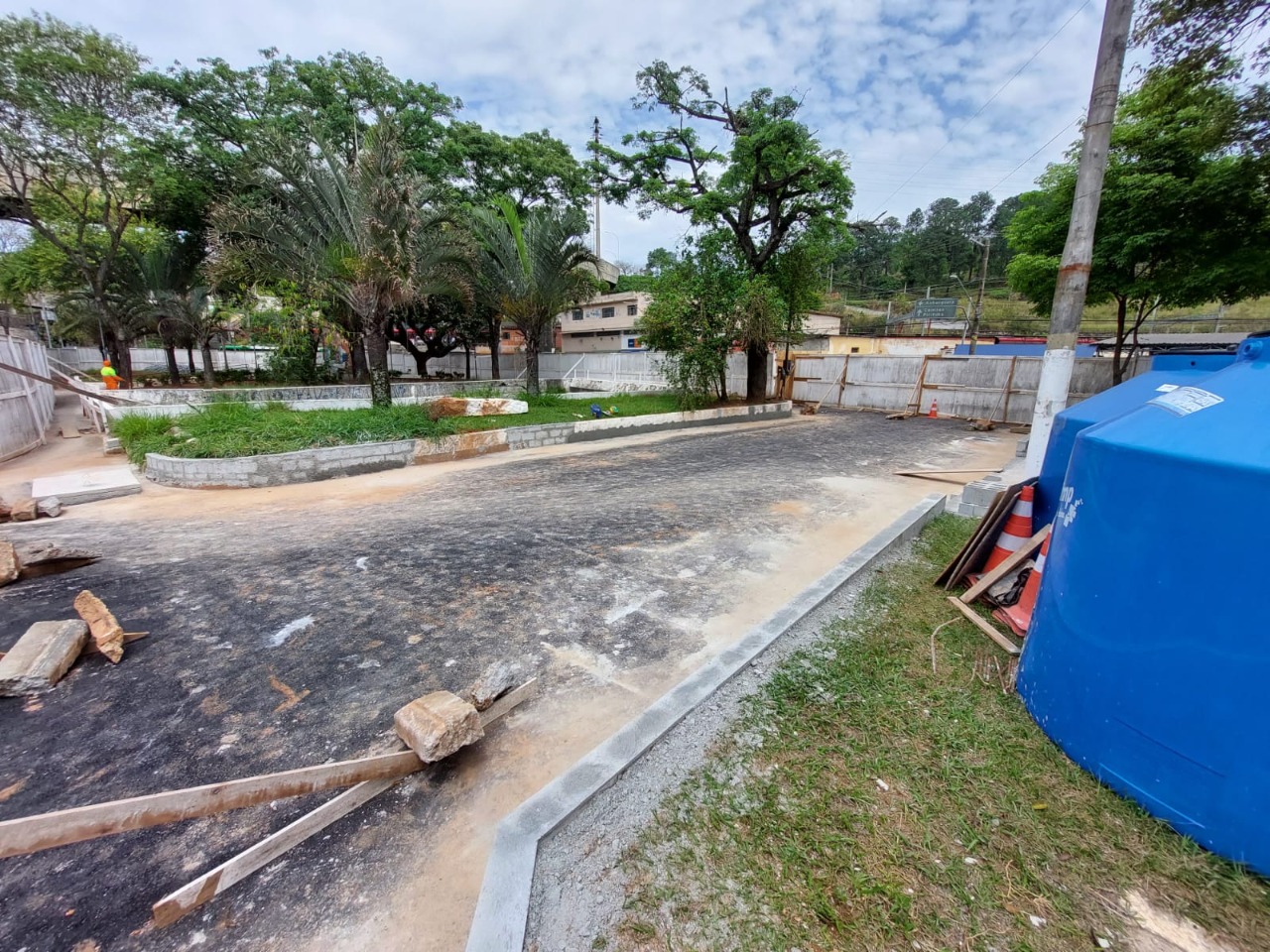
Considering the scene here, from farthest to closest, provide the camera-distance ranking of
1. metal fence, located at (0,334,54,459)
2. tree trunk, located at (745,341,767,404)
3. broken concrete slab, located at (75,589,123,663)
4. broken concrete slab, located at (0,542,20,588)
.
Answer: tree trunk, located at (745,341,767,404)
metal fence, located at (0,334,54,459)
broken concrete slab, located at (0,542,20,588)
broken concrete slab, located at (75,589,123,663)

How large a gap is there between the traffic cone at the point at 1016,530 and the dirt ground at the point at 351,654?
1130mm

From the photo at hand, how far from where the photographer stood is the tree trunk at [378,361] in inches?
348

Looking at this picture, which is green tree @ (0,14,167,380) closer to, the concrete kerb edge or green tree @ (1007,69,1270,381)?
the concrete kerb edge

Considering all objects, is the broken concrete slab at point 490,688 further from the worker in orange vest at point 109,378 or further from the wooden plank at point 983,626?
the worker in orange vest at point 109,378

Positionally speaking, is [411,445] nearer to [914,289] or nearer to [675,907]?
[675,907]

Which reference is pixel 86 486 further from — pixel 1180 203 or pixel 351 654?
pixel 1180 203

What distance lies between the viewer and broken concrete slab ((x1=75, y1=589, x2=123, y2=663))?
278 cm

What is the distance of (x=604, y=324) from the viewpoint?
→ 30672 mm

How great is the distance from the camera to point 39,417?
10.7 meters

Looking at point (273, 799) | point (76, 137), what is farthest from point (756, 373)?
point (76, 137)

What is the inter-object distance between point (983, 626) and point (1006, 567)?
0.54 metres

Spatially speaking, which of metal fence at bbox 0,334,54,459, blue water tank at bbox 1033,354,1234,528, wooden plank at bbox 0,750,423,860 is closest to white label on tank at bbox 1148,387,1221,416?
blue water tank at bbox 1033,354,1234,528

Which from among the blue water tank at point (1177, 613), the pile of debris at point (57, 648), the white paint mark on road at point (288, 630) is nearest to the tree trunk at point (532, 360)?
the white paint mark on road at point (288, 630)

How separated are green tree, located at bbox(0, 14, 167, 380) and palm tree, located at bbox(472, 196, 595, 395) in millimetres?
8238
